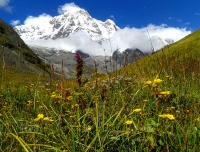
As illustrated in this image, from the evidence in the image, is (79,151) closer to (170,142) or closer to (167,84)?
(170,142)

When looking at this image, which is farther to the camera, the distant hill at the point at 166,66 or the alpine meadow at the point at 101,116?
the distant hill at the point at 166,66

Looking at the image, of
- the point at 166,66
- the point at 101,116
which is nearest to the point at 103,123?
the point at 101,116

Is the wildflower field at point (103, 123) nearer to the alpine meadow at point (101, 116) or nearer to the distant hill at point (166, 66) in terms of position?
the alpine meadow at point (101, 116)

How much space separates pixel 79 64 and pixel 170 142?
252 cm

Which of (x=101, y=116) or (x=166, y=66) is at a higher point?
(x=166, y=66)

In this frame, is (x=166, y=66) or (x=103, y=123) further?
(x=166, y=66)

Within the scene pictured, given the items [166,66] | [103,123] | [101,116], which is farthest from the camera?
[166,66]

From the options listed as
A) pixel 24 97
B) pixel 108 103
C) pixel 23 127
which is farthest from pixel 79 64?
pixel 24 97

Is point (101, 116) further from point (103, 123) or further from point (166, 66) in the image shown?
point (166, 66)

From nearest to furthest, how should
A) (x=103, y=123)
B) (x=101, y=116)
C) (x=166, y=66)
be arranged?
(x=103, y=123) → (x=101, y=116) → (x=166, y=66)

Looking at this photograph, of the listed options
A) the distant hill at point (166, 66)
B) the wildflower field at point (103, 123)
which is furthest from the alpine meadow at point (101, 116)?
the distant hill at point (166, 66)

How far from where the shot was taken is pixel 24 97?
7.53 meters

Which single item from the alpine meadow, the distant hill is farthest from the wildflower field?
the distant hill

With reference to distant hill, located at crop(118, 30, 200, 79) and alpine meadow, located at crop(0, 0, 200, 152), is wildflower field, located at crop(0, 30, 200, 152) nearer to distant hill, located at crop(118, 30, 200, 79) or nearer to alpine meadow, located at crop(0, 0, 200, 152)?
alpine meadow, located at crop(0, 0, 200, 152)
